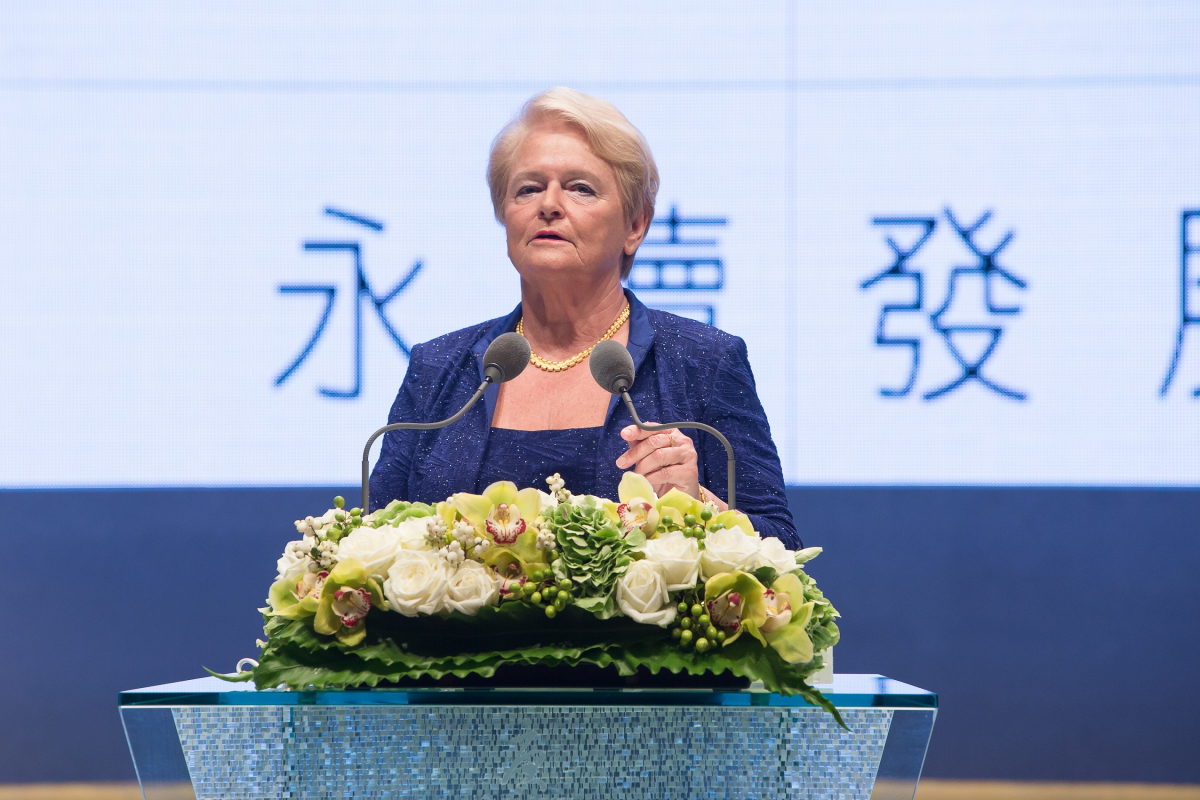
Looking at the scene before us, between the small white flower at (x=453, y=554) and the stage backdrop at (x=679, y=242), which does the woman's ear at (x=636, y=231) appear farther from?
the stage backdrop at (x=679, y=242)

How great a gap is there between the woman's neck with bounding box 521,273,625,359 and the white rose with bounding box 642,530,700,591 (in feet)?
2.94

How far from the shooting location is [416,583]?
946 millimetres

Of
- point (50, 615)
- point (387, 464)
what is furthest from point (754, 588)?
point (50, 615)

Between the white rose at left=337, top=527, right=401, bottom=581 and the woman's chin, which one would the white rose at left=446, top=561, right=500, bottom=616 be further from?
the woman's chin

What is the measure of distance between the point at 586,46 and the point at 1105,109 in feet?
4.81

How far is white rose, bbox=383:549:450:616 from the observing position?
3.09 feet

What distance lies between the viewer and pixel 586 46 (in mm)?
3123

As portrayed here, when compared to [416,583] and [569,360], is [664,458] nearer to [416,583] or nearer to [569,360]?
[416,583]

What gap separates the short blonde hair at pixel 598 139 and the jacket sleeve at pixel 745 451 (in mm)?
300

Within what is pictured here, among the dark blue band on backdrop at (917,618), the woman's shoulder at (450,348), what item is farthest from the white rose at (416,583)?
the dark blue band on backdrop at (917,618)

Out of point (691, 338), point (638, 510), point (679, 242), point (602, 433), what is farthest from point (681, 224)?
point (638, 510)

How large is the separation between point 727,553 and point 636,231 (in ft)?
3.28

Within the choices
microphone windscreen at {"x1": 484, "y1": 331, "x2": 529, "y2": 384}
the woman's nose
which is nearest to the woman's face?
the woman's nose

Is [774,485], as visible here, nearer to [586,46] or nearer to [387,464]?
[387,464]
